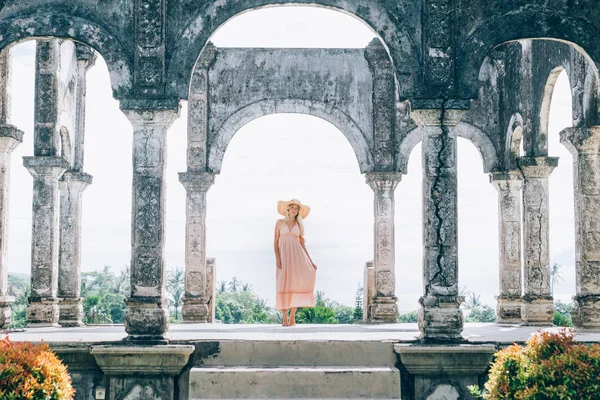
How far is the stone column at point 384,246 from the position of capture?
15.3m

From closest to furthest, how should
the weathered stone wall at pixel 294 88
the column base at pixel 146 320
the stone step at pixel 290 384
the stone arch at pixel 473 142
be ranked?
1. the stone step at pixel 290 384
2. the column base at pixel 146 320
3. the stone arch at pixel 473 142
4. the weathered stone wall at pixel 294 88

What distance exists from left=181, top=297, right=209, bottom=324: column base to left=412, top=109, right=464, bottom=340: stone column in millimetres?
6390

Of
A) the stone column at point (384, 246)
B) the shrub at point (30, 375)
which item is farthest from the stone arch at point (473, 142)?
the shrub at point (30, 375)

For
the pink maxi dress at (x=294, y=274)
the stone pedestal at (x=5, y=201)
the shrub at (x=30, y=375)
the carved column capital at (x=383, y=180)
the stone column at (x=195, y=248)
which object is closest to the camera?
the shrub at (x=30, y=375)

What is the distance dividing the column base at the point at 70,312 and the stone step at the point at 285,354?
5353mm

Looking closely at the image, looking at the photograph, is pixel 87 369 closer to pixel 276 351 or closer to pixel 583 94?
pixel 276 351

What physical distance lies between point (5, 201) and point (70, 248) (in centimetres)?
280

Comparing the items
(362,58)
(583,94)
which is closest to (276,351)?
(583,94)

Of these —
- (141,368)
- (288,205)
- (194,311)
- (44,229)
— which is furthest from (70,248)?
(141,368)

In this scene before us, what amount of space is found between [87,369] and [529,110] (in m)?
8.39

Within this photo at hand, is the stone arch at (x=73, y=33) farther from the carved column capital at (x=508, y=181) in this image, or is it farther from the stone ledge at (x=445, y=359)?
the carved column capital at (x=508, y=181)

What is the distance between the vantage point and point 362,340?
9.18 m

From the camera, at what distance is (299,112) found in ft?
52.6

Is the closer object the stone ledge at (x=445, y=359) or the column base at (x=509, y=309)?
the stone ledge at (x=445, y=359)
